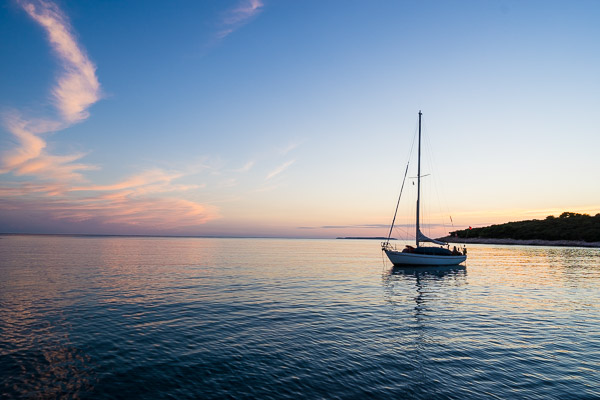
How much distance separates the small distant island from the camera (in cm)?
14425

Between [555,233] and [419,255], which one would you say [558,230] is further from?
[419,255]

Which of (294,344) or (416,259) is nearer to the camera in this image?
(294,344)

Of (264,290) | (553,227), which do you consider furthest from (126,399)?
(553,227)

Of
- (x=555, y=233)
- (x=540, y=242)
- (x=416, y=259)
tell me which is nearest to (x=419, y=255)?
(x=416, y=259)

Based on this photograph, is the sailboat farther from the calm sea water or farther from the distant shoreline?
the distant shoreline

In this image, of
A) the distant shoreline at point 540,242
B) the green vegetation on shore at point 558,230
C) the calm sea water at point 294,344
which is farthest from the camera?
the green vegetation on shore at point 558,230

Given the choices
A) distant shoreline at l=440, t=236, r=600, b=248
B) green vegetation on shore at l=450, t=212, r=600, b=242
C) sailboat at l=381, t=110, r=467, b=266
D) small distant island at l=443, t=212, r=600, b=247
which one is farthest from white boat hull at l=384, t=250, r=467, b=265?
green vegetation on shore at l=450, t=212, r=600, b=242

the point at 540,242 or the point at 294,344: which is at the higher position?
the point at 540,242

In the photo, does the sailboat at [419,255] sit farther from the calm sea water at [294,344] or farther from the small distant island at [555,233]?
the small distant island at [555,233]

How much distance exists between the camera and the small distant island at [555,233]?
144250 mm

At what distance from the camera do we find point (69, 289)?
29078mm

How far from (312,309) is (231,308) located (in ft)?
18.2

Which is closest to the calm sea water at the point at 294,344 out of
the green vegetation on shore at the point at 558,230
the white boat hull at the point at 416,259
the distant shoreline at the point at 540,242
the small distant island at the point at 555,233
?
the white boat hull at the point at 416,259

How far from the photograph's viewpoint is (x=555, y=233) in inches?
6265
